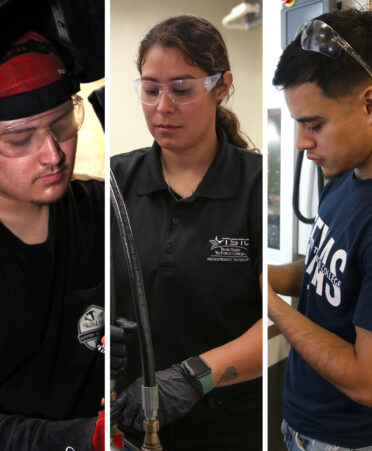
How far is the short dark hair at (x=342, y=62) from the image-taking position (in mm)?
1172

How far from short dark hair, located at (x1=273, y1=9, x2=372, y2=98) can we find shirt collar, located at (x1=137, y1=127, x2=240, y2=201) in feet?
0.82

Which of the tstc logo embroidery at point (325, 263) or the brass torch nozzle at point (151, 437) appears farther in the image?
the brass torch nozzle at point (151, 437)

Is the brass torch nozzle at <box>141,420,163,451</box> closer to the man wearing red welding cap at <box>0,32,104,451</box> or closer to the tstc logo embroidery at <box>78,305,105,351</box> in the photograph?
the man wearing red welding cap at <box>0,32,104,451</box>

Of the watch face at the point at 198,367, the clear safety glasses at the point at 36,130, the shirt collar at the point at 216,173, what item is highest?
the clear safety glasses at the point at 36,130

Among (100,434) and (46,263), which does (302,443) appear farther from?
(46,263)

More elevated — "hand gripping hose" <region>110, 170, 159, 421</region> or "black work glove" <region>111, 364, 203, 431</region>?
"hand gripping hose" <region>110, 170, 159, 421</region>

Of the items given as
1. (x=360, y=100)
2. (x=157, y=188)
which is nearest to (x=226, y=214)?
(x=157, y=188)

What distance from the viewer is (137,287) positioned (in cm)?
132

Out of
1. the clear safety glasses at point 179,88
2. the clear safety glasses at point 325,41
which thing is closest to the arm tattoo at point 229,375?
the clear safety glasses at point 179,88

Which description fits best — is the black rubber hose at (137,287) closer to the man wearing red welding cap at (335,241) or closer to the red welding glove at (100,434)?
the red welding glove at (100,434)

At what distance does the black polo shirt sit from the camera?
4.24 feet

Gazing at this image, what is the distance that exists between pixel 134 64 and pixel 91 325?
743 mm

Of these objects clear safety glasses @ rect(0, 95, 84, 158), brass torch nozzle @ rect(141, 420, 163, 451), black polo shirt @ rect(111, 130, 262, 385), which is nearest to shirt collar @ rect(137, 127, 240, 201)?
black polo shirt @ rect(111, 130, 262, 385)

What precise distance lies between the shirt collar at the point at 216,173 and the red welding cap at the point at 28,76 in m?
0.32
